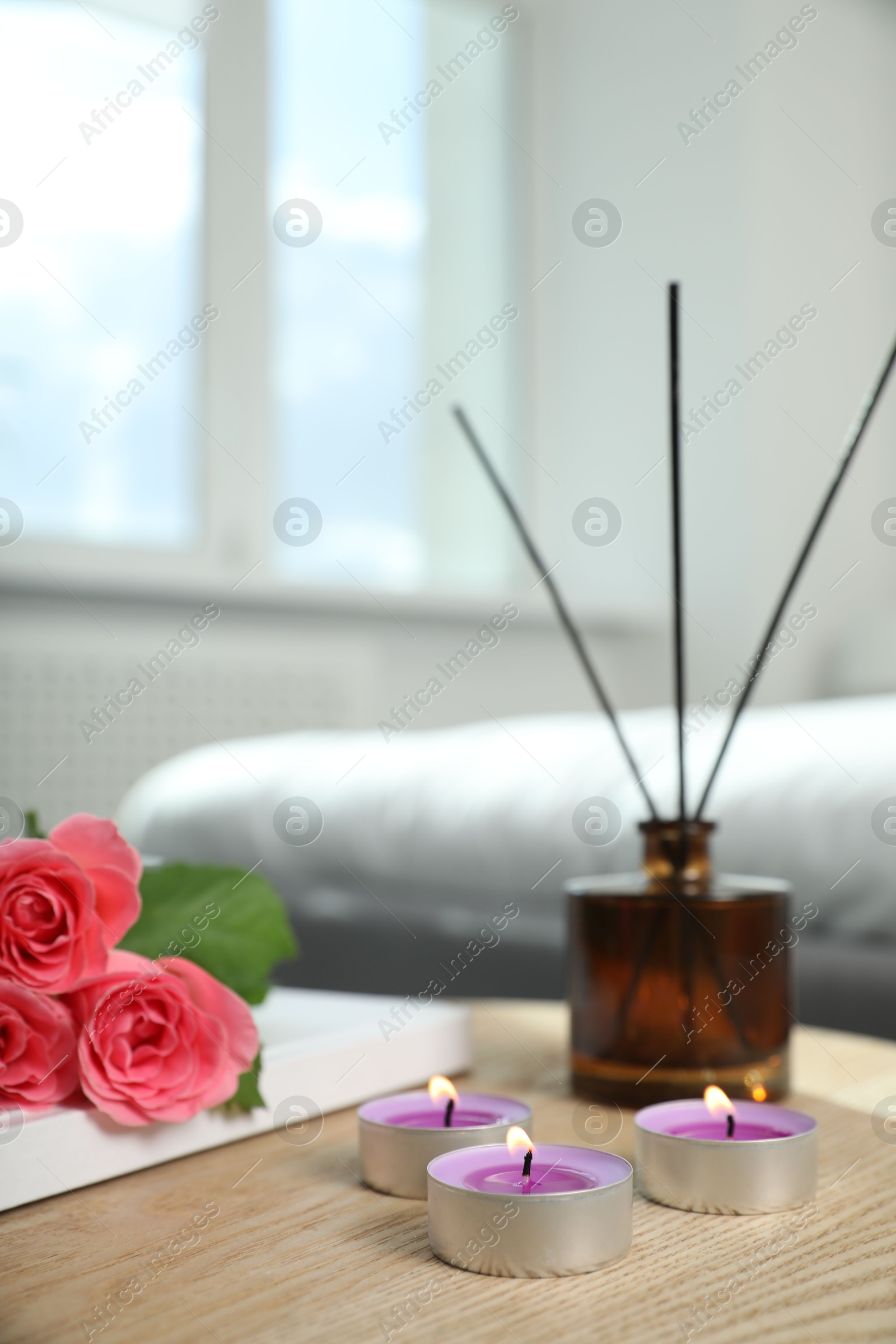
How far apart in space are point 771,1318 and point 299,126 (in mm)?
3362

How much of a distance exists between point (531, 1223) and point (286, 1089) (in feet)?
0.84

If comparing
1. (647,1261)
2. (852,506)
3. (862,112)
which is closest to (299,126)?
(862,112)
